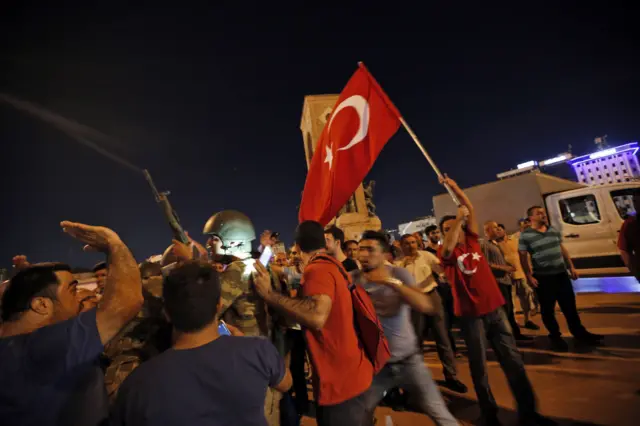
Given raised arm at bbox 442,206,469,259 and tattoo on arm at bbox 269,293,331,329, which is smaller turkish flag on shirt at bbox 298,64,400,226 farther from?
tattoo on arm at bbox 269,293,331,329

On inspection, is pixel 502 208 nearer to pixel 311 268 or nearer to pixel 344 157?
pixel 344 157

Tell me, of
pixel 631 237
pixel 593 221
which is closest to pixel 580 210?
pixel 593 221

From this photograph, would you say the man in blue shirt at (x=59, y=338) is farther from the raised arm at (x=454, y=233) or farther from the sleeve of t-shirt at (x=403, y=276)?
the raised arm at (x=454, y=233)

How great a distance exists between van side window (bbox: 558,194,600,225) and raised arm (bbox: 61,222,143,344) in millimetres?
10316

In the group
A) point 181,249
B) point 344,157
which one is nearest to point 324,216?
point 344,157

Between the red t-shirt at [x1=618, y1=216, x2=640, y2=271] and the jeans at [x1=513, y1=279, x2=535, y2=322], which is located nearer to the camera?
the red t-shirt at [x1=618, y1=216, x2=640, y2=271]

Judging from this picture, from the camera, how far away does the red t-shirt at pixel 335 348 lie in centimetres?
194

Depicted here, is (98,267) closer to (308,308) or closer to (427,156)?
(308,308)

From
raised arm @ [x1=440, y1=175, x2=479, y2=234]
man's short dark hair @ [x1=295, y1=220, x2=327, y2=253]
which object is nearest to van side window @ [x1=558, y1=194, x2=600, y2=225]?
raised arm @ [x1=440, y1=175, x2=479, y2=234]

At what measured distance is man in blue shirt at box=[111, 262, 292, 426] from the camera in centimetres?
119

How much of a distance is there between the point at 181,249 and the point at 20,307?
1526 millimetres

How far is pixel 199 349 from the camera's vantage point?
51.4 inches

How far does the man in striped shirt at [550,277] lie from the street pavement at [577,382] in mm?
230

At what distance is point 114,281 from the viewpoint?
5.38 feet
